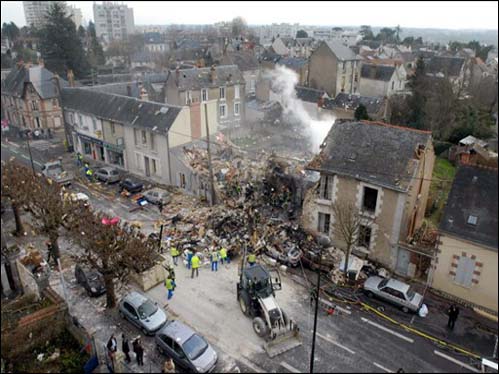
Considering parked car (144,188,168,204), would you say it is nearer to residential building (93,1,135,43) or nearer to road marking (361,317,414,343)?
road marking (361,317,414,343)

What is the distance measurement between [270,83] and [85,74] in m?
34.4

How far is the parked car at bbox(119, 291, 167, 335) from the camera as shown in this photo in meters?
17.5

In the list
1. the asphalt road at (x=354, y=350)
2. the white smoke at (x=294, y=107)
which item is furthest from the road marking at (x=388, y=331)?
the white smoke at (x=294, y=107)

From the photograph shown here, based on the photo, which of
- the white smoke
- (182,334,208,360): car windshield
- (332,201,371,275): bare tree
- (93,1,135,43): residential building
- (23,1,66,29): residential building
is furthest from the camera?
(93,1,135,43): residential building

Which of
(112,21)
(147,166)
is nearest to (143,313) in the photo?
(147,166)

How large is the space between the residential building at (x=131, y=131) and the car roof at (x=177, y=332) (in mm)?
17846

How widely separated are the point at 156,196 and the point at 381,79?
4307 centimetres

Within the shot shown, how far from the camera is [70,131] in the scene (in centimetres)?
4416

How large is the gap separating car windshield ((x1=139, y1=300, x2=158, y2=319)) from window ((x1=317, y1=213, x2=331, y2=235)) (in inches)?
446

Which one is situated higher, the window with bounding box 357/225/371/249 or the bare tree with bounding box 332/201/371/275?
the bare tree with bounding box 332/201/371/275

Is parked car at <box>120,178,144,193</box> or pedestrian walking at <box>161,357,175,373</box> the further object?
parked car at <box>120,178,144,193</box>

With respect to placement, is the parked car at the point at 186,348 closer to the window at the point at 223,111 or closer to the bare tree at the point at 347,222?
the bare tree at the point at 347,222

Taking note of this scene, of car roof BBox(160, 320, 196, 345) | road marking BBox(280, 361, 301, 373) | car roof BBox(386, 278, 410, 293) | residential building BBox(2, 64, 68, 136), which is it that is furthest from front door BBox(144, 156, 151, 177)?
road marking BBox(280, 361, 301, 373)

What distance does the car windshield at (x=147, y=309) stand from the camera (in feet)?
58.3
